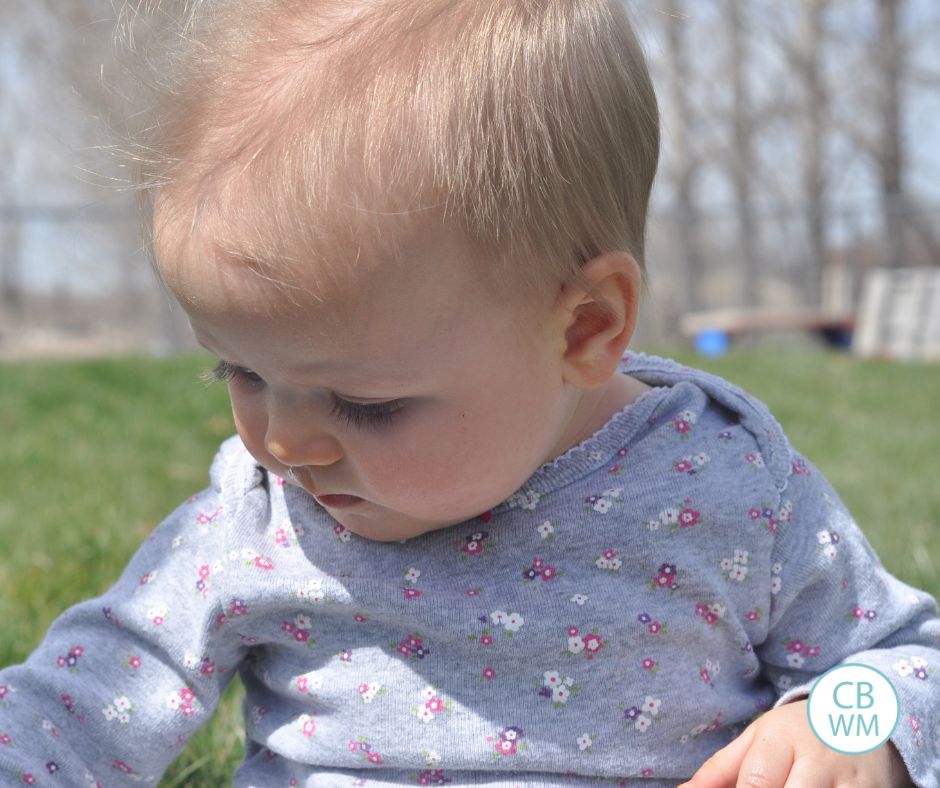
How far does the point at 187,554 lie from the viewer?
1.62 m

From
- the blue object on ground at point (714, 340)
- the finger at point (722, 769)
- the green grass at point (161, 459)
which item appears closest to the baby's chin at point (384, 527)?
the finger at point (722, 769)

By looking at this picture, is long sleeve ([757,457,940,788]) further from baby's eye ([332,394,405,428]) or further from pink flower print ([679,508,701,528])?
baby's eye ([332,394,405,428])

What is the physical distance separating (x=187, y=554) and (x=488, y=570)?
16.6 inches

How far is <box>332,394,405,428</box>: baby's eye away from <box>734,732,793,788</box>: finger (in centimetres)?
59

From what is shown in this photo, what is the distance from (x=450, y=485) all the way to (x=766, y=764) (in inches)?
19.5

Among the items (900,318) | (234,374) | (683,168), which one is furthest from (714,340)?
(234,374)

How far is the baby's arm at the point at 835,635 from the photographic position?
1436mm

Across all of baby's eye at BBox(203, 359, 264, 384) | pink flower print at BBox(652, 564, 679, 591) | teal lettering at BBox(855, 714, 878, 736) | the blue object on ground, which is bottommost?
the blue object on ground

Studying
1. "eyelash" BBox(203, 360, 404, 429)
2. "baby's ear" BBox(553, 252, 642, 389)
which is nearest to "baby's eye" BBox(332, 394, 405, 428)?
"eyelash" BBox(203, 360, 404, 429)

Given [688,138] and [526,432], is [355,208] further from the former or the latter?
[688,138]

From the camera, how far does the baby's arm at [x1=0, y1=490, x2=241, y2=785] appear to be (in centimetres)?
151

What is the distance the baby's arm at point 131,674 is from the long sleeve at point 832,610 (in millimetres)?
734

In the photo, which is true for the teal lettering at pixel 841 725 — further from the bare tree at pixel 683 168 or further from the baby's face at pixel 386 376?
the bare tree at pixel 683 168

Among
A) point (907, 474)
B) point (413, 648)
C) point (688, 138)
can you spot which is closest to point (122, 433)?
point (907, 474)
